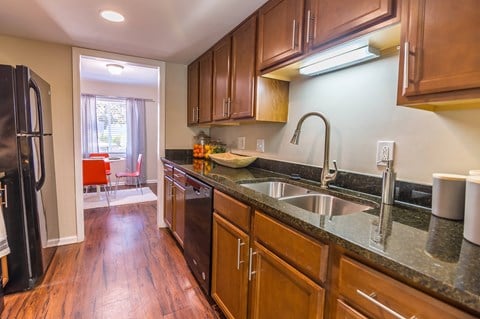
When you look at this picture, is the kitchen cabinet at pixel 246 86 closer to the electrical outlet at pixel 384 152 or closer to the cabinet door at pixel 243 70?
the cabinet door at pixel 243 70

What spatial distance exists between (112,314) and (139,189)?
3.90 meters

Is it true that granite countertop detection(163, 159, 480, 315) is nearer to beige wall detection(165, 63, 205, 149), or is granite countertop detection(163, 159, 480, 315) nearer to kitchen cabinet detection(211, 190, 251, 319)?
kitchen cabinet detection(211, 190, 251, 319)

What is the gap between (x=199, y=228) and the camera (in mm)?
1905

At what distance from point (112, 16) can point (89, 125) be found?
13.4 ft

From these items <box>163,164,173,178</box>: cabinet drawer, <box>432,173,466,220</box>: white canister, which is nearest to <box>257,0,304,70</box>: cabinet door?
<box>432,173,466,220</box>: white canister

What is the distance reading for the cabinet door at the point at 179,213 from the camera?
2.40 meters

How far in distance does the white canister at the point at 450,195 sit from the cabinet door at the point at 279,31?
912 millimetres

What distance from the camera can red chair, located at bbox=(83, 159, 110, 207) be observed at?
13.0 ft

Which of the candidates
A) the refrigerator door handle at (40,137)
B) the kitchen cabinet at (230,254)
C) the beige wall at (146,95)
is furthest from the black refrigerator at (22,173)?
the beige wall at (146,95)

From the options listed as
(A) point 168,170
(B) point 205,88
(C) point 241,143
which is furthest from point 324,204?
(A) point 168,170

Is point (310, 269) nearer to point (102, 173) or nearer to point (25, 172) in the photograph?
point (25, 172)

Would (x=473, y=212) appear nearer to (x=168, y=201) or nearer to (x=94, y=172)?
(x=168, y=201)

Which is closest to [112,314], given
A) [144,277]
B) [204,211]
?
[144,277]

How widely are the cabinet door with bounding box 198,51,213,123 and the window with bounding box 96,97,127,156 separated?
11.6 feet
